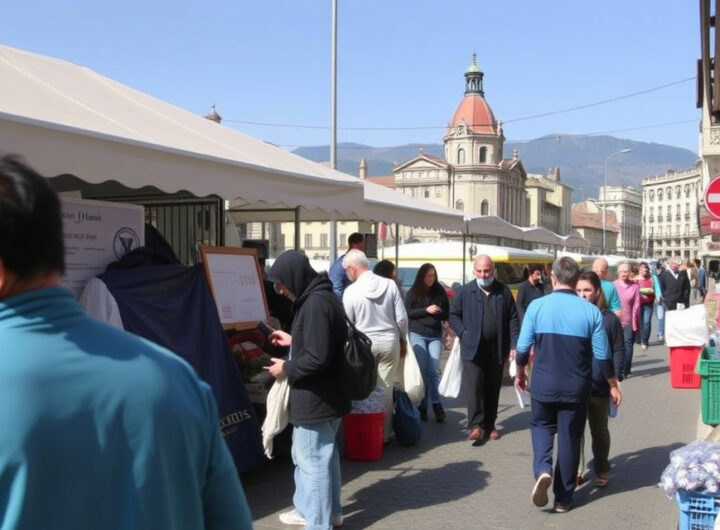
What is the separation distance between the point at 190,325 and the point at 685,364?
5579 millimetres

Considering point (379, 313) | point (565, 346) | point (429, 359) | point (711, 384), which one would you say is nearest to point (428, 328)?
point (429, 359)

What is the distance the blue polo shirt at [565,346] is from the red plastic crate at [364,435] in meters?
1.73

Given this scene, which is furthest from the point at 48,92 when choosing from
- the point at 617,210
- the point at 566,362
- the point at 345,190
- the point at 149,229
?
the point at 617,210

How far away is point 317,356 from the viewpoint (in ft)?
15.6

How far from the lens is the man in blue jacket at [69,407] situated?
1360 millimetres

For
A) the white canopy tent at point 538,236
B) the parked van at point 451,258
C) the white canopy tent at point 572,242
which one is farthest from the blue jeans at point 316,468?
the white canopy tent at point 572,242

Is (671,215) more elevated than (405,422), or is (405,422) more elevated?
(671,215)

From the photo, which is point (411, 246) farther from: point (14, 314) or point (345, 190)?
point (14, 314)

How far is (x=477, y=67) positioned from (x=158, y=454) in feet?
471

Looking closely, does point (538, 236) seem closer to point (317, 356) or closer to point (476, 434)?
point (476, 434)

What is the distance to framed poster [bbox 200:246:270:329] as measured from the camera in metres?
6.52

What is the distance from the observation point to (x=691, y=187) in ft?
496

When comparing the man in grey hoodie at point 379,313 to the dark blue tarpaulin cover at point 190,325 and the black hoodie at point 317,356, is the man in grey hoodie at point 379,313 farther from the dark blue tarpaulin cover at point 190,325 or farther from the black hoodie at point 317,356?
the black hoodie at point 317,356

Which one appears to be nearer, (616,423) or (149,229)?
(149,229)
